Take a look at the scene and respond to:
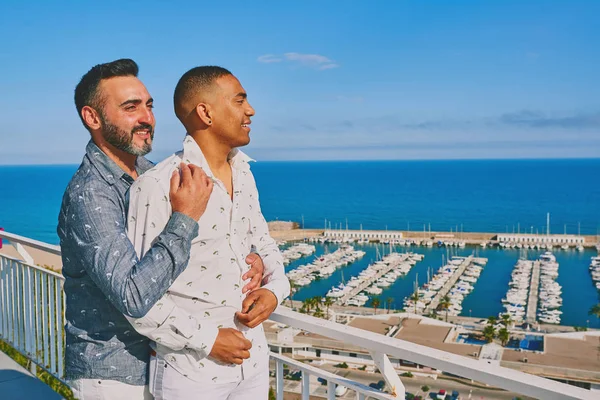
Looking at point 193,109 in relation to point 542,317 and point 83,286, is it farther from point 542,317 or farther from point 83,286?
point 542,317

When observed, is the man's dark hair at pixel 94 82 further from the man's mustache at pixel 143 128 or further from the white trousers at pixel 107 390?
the white trousers at pixel 107 390

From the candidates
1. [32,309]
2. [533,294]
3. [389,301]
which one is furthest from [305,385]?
[533,294]

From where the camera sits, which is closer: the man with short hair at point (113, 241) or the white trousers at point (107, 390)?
the man with short hair at point (113, 241)

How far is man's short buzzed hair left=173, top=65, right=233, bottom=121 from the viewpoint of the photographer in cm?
118

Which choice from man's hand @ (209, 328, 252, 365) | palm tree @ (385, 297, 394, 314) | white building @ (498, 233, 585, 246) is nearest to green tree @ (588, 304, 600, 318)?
palm tree @ (385, 297, 394, 314)

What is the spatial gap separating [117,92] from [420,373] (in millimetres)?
17349

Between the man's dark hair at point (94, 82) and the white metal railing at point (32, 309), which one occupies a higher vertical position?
the man's dark hair at point (94, 82)

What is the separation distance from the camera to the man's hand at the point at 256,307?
3.92 ft

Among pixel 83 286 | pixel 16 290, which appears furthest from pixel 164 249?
pixel 16 290

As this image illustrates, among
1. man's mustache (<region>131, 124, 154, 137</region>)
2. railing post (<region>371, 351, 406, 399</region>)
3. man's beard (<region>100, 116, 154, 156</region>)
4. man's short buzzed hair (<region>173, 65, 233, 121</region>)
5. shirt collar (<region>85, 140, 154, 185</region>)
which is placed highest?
man's short buzzed hair (<region>173, 65, 233, 121</region>)

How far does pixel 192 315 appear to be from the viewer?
1136 millimetres

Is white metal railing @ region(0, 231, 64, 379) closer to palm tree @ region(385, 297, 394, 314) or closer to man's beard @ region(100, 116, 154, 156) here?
man's beard @ region(100, 116, 154, 156)

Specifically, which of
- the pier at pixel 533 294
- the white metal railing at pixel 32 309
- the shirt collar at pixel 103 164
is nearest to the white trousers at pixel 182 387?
the shirt collar at pixel 103 164

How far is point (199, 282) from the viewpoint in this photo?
3.71 ft
